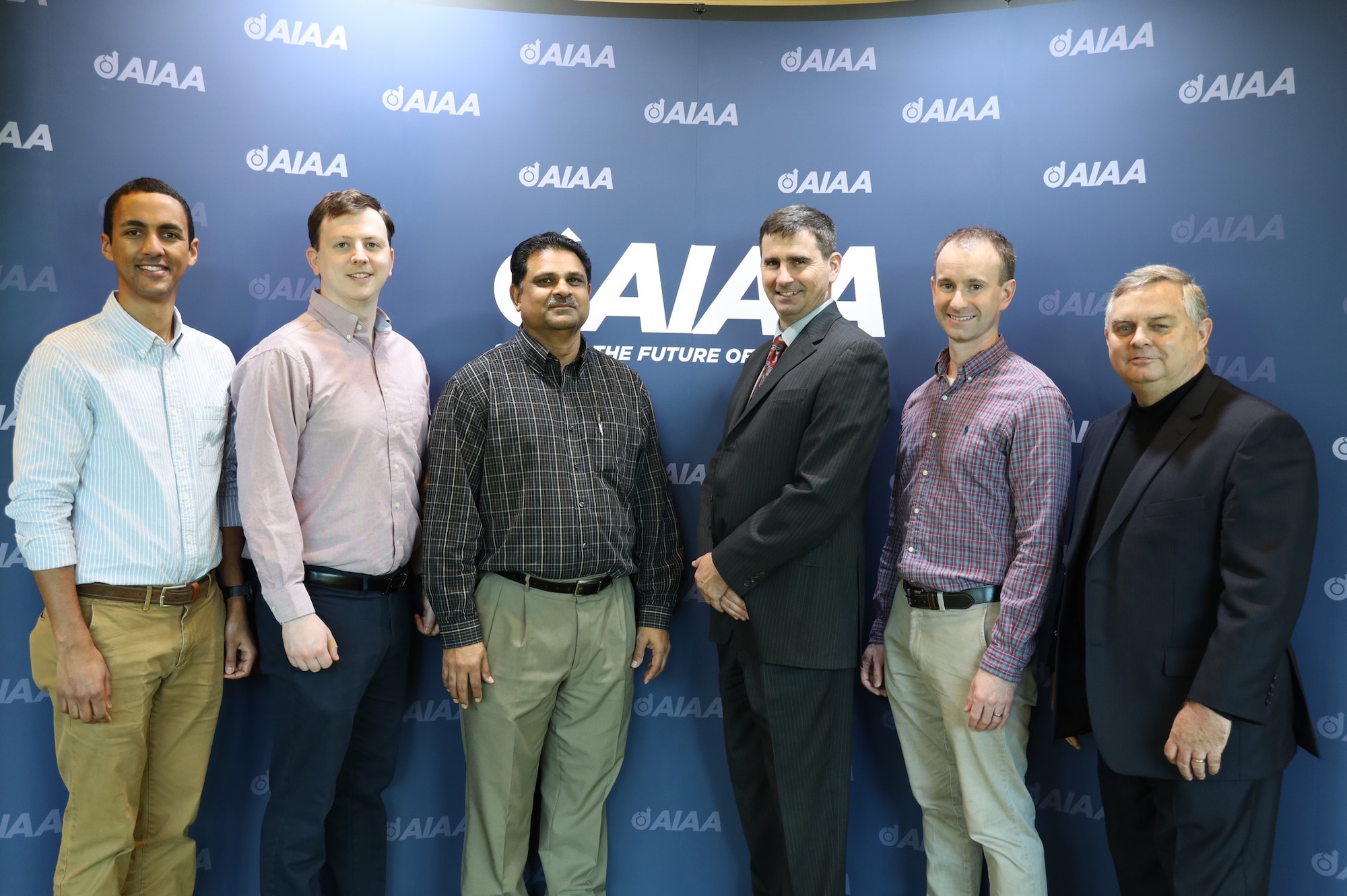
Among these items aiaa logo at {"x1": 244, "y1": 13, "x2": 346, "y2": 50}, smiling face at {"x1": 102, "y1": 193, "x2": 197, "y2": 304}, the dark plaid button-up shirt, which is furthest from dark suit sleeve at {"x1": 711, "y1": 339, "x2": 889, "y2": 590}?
aiaa logo at {"x1": 244, "y1": 13, "x2": 346, "y2": 50}

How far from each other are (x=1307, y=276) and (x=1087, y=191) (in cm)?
70

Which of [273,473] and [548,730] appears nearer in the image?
[273,473]

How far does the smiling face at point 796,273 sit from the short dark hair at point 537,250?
0.61 metres

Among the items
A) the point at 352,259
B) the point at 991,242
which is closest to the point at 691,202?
the point at 991,242

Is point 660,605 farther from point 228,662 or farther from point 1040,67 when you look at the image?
point 1040,67

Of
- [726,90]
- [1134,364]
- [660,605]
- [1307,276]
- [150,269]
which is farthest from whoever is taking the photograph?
[726,90]

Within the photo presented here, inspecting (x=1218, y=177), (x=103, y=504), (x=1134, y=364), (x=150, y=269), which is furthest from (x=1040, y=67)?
(x=103, y=504)

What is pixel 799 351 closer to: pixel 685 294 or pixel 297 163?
pixel 685 294

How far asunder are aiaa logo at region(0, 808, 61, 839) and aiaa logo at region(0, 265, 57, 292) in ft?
5.64

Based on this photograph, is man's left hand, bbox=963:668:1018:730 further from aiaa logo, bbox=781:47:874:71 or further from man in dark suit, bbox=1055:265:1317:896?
aiaa logo, bbox=781:47:874:71

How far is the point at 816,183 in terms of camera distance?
9.96 feet

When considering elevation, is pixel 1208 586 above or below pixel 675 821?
above

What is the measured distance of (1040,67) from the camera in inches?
115

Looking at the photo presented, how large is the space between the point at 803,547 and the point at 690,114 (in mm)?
1649
